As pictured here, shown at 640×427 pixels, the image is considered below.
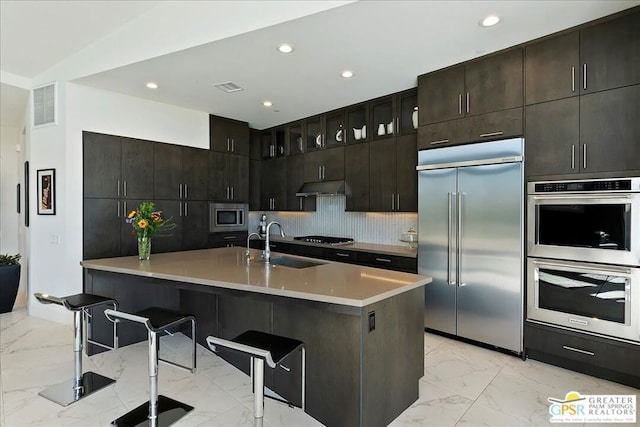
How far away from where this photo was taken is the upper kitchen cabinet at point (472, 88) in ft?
10.6

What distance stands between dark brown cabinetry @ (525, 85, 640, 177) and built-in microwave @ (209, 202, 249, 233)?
4260 mm

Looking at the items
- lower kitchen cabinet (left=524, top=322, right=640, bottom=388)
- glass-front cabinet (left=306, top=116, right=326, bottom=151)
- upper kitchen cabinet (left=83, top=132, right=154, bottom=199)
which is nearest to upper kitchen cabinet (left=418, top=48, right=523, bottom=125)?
glass-front cabinet (left=306, top=116, right=326, bottom=151)

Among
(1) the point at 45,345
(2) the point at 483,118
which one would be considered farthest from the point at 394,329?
(1) the point at 45,345

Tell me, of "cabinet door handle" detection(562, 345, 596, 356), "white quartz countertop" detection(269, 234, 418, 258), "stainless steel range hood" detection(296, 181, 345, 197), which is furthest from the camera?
"stainless steel range hood" detection(296, 181, 345, 197)

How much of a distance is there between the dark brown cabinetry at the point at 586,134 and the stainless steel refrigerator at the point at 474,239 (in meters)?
0.18

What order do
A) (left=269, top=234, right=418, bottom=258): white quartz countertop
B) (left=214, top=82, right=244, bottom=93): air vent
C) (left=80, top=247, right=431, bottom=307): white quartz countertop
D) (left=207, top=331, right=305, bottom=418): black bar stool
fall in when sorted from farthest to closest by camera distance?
(left=269, top=234, right=418, bottom=258): white quartz countertop, (left=214, top=82, right=244, bottom=93): air vent, (left=80, top=247, right=431, bottom=307): white quartz countertop, (left=207, top=331, right=305, bottom=418): black bar stool

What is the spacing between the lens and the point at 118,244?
442 centimetres

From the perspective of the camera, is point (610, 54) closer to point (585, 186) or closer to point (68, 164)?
point (585, 186)

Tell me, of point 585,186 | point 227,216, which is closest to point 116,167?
point 227,216

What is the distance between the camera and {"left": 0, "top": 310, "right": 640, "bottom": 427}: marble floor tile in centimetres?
231

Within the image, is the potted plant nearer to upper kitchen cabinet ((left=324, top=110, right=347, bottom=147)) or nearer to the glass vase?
the glass vase

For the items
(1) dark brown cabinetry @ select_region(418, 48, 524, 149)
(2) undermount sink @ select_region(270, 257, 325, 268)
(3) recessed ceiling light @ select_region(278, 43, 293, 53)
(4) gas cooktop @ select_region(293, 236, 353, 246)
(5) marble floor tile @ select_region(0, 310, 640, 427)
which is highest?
(3) recessed ceiling light @ select_region(278, 43, 293, 53)

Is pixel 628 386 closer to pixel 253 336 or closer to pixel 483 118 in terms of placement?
pixel 483 118

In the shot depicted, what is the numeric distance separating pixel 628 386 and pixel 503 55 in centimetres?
298
